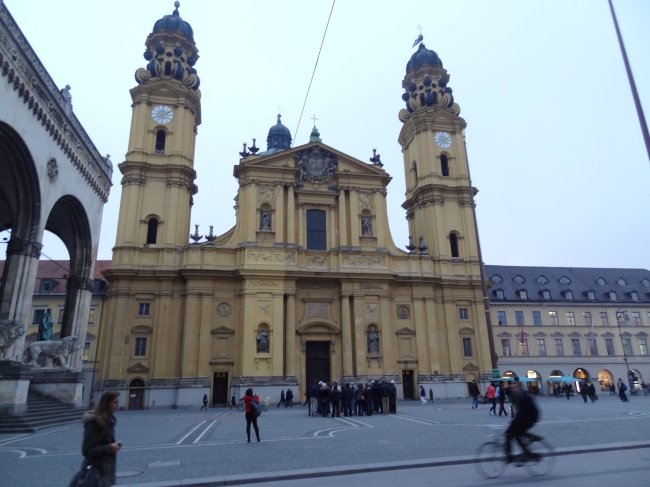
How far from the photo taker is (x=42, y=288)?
40250mm

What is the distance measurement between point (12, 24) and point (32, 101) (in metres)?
2.56

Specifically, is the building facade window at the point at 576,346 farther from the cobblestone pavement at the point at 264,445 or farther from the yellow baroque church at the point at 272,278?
the cobblestone pavement at the point at 264,445

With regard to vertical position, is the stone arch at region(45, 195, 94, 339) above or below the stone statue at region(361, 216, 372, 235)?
below

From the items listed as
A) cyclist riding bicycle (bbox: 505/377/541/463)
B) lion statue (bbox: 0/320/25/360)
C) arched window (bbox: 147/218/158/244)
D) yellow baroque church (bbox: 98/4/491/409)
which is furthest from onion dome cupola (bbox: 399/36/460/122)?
cyclist riding bicycle (bbox: 505/377/541/463)

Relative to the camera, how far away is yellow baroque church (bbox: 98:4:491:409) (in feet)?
105

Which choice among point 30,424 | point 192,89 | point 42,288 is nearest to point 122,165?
point 192,89

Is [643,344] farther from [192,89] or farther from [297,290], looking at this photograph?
[192,89]

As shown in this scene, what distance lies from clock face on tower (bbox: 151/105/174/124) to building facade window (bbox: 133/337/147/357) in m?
16.8

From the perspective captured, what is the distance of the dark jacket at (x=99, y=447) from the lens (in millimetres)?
4855

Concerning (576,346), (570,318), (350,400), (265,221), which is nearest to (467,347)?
(576,346)

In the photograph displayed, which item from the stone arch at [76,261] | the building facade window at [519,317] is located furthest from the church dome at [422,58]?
the stone arch at [76,261]

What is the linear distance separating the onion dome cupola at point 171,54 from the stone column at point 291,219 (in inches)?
496

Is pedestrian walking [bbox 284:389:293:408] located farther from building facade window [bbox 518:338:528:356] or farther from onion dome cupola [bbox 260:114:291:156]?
onion dome cupola [bbox 260:114:291:156]

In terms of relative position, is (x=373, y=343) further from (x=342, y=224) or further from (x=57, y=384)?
(x=57, y=384)
